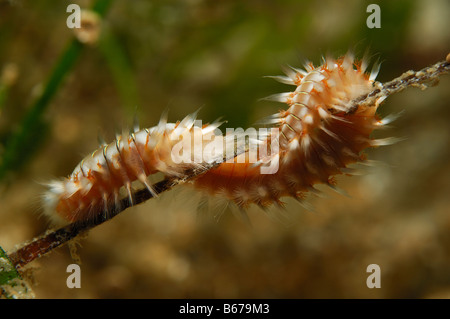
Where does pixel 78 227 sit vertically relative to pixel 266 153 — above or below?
below

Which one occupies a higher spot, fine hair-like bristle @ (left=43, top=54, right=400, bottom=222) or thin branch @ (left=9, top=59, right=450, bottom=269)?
fine hair-like bristle @ (left=43, top=54, right=400, bottom=222)

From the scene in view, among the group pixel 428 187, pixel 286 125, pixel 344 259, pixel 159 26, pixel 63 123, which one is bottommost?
pixel 344 259

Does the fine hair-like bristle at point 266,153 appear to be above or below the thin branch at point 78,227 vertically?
above

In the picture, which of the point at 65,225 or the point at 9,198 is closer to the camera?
the point at 65,225

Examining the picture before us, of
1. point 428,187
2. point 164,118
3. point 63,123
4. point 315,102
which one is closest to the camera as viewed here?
point 315,102

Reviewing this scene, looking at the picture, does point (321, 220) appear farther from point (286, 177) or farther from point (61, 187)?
point (61, 187)

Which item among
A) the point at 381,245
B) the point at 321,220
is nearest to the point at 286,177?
the point at 321,220

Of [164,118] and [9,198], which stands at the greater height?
[9,198]

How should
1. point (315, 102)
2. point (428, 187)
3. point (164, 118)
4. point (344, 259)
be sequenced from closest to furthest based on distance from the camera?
point (315, 102) < point (164, 118) < point (344, 259) < point (428, 187)

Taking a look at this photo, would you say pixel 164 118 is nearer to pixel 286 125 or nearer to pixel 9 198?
pixel 286 125
